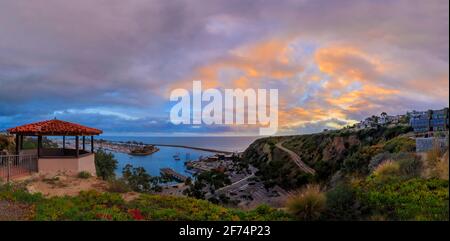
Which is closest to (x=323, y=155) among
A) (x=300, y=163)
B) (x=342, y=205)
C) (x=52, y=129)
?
(x=300, y=163)

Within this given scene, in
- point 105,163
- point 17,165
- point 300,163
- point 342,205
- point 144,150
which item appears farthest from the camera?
point 144,150

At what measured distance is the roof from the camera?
50.0 ft

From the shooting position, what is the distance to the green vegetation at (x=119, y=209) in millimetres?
7684

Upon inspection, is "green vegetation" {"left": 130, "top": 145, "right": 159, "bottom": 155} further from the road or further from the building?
the building

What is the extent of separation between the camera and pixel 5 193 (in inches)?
407

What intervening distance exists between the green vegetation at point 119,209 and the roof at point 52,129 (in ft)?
15.1

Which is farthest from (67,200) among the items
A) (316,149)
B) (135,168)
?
(316,149)

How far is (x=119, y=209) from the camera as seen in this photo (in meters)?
8.82

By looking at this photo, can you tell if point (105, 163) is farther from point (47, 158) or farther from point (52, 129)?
point (47, 158)

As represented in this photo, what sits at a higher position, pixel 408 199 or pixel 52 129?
pixel 52 129

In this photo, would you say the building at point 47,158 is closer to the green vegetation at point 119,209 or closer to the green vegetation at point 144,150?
the green vegetation at point 119,209

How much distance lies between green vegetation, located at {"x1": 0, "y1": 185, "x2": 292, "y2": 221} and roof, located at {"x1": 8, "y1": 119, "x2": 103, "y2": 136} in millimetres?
4604

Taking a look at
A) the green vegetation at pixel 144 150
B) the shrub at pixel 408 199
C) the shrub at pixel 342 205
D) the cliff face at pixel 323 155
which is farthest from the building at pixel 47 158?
the green vegetation at pixel 144 150

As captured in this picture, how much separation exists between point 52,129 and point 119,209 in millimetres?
8657
